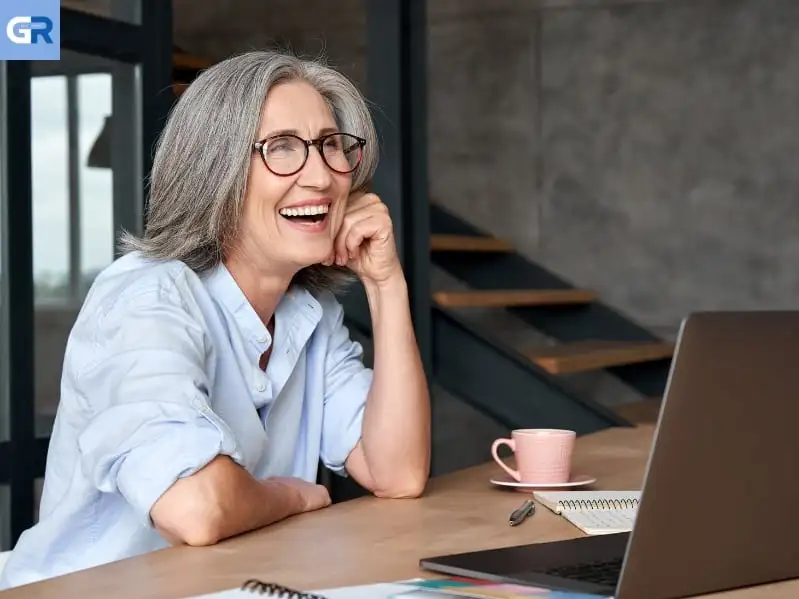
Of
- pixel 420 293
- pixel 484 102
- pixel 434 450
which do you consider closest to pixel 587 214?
pixel 484 102

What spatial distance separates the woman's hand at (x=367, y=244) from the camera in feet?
6.93

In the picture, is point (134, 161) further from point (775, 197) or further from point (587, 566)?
point (775, 197)

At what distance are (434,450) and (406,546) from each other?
391cm

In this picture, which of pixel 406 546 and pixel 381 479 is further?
pixel 381 479

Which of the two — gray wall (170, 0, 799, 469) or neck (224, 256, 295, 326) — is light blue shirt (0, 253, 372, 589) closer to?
neck (224, 256, 295, 326)

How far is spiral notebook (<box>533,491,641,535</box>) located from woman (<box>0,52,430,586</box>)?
237 mm

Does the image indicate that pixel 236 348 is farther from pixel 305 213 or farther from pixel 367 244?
pixel 367 244

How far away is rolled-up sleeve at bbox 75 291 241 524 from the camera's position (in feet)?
5.07

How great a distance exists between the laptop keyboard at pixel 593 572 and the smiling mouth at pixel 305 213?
2.80 feet

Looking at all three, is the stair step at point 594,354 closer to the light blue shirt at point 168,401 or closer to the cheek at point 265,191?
the light blue shirt at point 168,401

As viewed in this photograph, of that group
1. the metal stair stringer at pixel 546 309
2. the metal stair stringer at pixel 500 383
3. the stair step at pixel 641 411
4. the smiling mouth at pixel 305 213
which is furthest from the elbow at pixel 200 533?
the metal stair stringer at pixel 546 309

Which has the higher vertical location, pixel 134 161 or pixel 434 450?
pixel 134 161

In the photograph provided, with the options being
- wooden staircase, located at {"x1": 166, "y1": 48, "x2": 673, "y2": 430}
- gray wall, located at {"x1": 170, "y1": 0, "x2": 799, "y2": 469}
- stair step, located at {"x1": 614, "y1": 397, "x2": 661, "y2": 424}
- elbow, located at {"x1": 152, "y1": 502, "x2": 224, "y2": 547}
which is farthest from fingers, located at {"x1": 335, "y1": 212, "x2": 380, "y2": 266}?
gray wall, located at {"x1": 170, "y1": 0, "x2": 799, "y2": 469}

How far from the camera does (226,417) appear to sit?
1876 mm
